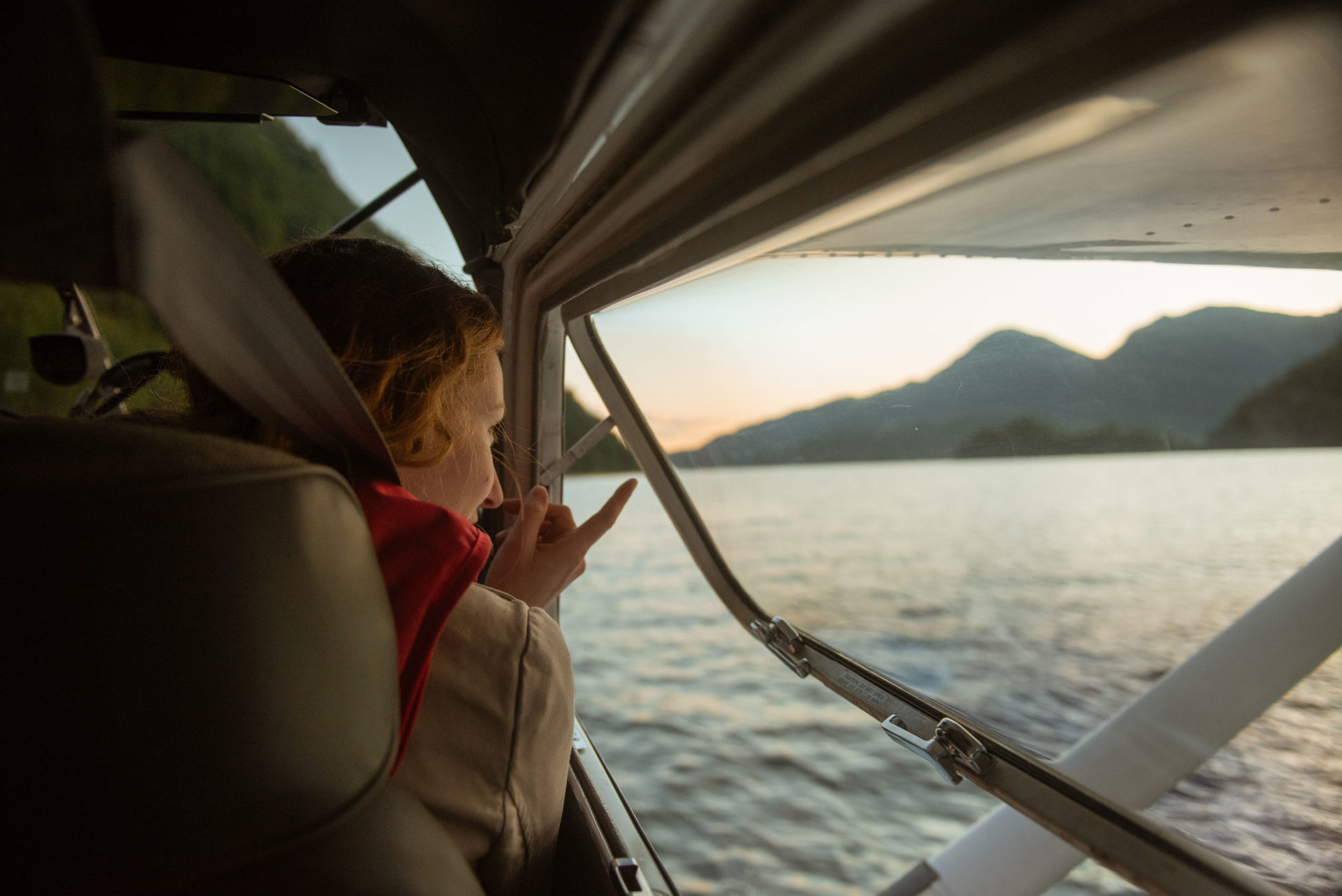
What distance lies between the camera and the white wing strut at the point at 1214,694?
0.98 m

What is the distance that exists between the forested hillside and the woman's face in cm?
33

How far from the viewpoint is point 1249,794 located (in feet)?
3.27

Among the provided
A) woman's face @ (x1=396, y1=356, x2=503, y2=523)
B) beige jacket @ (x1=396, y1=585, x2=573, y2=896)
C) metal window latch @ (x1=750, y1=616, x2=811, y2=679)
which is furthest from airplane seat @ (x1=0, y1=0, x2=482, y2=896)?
metal window latch @ (x1=750, y1=616, x2=811, y2=679)

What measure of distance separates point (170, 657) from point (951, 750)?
991mm

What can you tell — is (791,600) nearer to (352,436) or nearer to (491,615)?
(491,615)

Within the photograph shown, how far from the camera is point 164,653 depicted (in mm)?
402

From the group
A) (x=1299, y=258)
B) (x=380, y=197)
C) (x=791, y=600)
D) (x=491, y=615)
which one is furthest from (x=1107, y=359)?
(x=380, y=197)

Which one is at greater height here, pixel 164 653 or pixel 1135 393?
pixel 1135 393

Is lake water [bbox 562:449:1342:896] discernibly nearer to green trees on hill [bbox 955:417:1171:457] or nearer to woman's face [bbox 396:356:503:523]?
green trees on hill [bbox 955:417:1171:457]

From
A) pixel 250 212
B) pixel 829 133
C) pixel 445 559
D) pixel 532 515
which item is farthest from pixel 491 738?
pixel 250 212

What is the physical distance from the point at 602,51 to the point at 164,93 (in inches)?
56.7

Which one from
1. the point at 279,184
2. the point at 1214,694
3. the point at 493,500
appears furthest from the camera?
the point at 279,184

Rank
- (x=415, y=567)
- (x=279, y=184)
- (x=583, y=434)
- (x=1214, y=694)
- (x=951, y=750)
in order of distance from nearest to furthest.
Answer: (x=415, y=567) < (x=951, y=750) < (x=1214, y=694) < (x=583, y=434) < (x=279, y=184)

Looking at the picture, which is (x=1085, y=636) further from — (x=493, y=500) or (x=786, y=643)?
(x=493, y=500)
